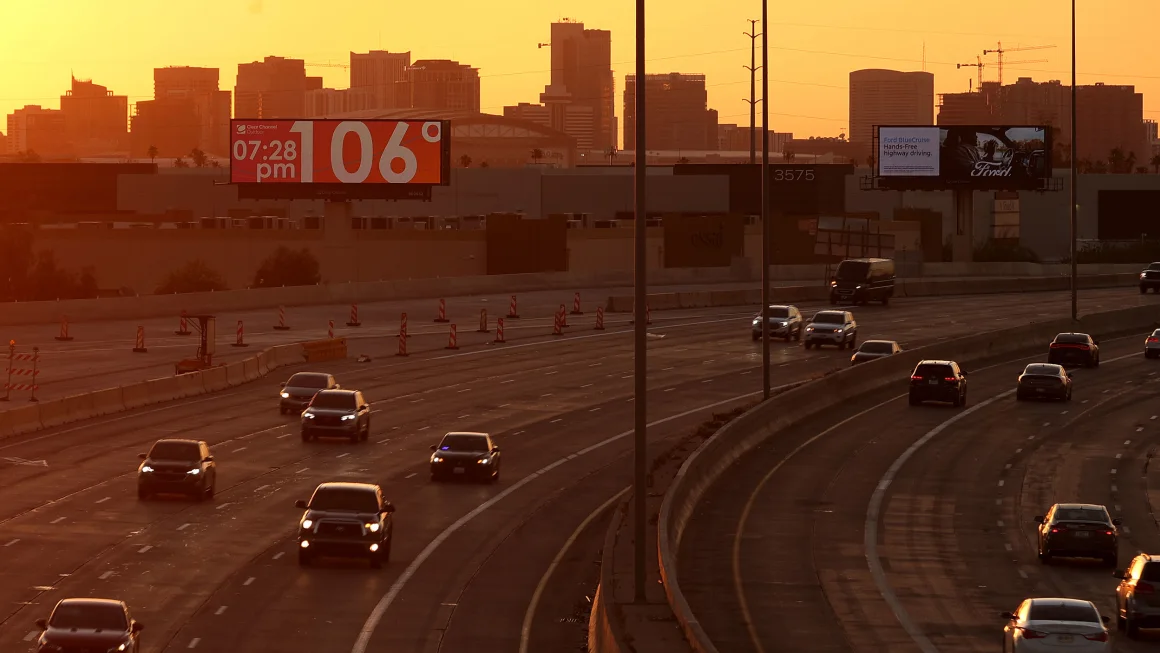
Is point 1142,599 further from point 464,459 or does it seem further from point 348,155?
point 348,155

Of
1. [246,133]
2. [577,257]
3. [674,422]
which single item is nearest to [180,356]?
[674,422]

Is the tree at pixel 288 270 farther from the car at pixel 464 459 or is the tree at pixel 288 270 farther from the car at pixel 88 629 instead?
the car at pixel 88 629

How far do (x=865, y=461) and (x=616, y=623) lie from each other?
1018 inches

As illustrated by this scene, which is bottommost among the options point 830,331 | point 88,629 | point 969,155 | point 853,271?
point 88,629

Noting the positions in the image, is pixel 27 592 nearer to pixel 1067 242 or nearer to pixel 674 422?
pixel 674 422

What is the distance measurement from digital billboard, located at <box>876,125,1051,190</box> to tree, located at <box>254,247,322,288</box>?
42971 mm

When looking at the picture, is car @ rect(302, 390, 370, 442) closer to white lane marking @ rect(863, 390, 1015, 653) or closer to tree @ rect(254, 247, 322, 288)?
white lane marking @ rect(863, 390, 1015, 653)

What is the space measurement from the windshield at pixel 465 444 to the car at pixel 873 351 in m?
27.0

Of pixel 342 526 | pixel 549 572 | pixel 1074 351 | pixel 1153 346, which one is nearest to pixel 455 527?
pixel 549 572

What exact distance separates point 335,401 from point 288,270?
80325mm

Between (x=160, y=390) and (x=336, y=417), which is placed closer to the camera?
(x=336, y=417)

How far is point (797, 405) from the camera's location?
5709cm

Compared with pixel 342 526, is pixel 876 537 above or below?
below

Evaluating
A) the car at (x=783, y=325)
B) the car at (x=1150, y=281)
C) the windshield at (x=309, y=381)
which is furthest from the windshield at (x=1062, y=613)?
the car at (x=1150, y=281)
